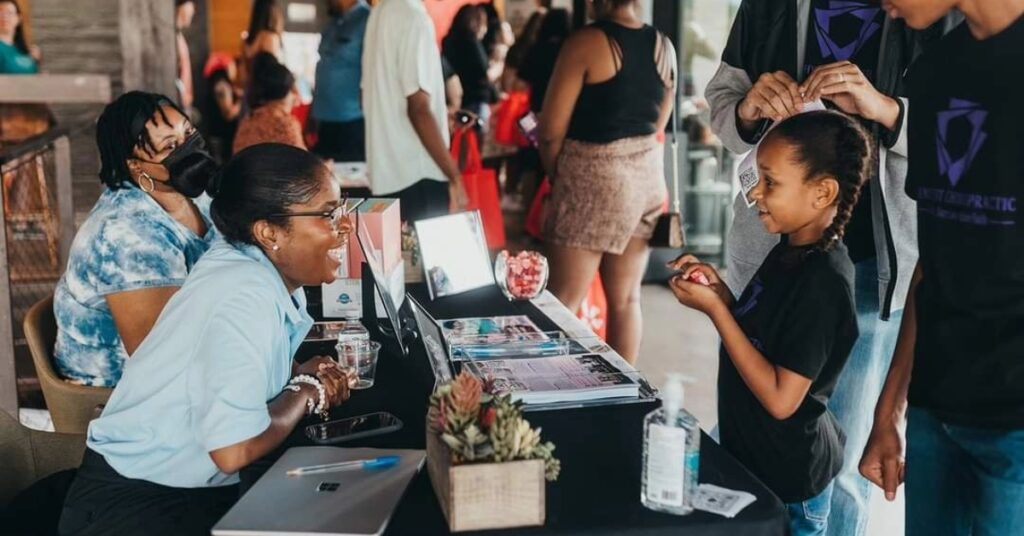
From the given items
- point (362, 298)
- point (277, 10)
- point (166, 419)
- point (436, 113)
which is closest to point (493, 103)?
point (277, 10)

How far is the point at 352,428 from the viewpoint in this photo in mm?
1740

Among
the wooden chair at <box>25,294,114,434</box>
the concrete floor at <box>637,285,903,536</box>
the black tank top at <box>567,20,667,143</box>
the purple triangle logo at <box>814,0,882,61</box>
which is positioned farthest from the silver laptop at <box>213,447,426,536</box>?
the black tank top at <box>567,20,667,143</box>

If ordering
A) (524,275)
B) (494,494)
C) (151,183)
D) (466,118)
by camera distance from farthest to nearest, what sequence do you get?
(466,118) < (524,275) < (151,183) < (494,494)

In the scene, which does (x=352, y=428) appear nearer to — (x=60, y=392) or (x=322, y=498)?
(x=322, y=498)

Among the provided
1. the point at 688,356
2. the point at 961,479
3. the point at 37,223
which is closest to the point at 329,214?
the point at 961,479

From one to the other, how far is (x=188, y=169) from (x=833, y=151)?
4.78 ft

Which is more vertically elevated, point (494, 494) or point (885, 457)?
point (494, 494)

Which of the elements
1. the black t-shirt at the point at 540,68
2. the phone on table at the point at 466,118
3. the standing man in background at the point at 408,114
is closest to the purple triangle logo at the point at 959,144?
the standing man in background at the point at 408,114

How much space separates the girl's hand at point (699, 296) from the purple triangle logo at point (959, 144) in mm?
419

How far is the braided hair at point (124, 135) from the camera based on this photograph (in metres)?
2.33

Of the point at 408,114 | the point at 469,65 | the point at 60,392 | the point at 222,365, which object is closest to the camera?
the point at 222,365

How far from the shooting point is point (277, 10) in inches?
250

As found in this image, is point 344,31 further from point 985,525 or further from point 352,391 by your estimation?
point 985,525

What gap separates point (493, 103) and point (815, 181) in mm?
5175
